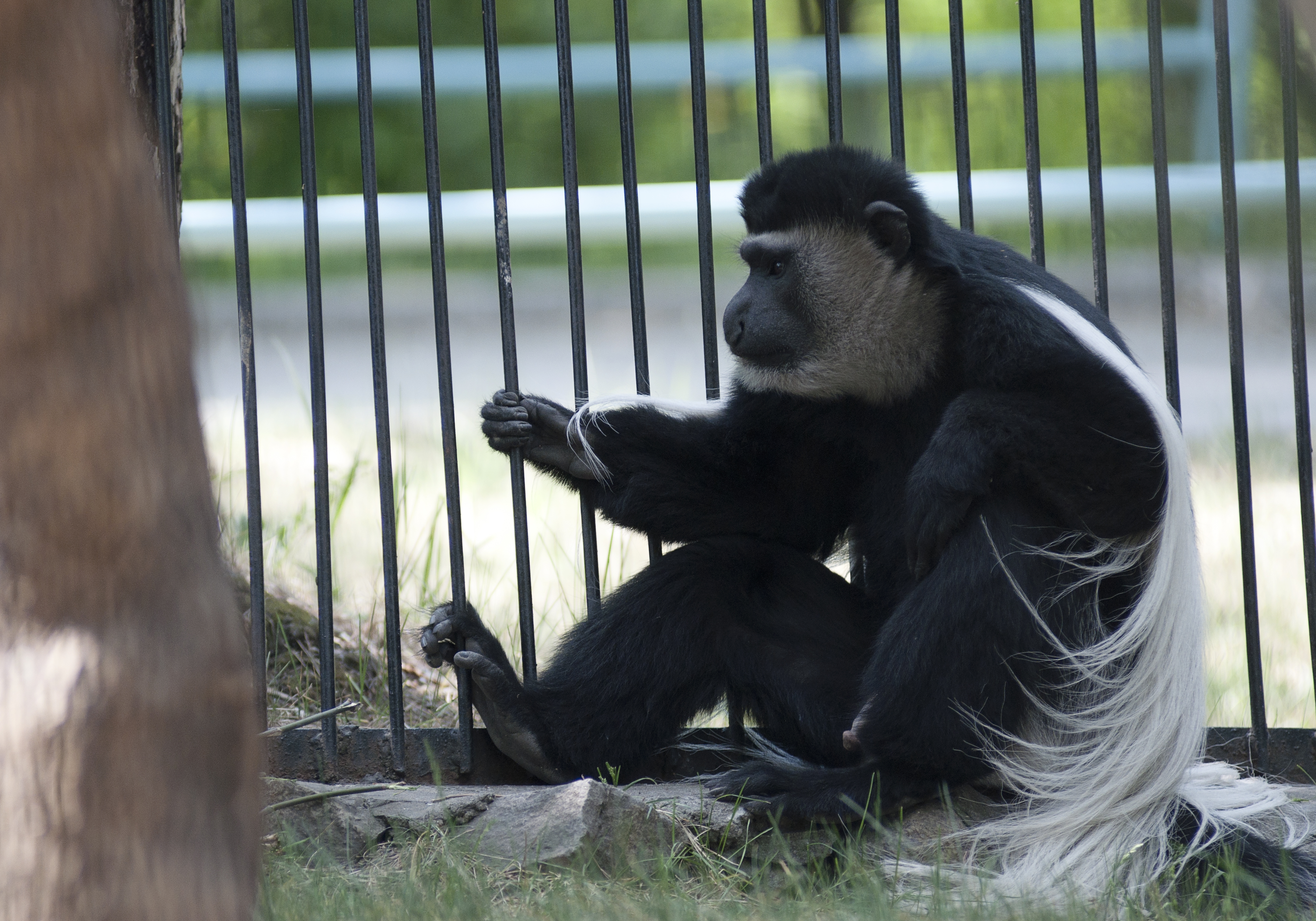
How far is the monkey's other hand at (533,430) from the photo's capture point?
2.47 meters

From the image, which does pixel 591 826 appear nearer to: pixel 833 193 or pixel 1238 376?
pixel 833 193

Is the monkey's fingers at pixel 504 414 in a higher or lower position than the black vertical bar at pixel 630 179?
lower

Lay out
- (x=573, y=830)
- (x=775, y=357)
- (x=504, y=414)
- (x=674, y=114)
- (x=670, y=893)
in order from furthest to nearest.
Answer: (x=674, y=114), (x=504, y=414), (x=775, y=357), (x=573, y=830), (x=670, y=893)

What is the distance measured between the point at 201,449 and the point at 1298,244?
2.19 metres

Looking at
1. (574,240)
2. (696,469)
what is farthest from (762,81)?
(696,469)

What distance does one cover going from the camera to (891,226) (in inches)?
90.9

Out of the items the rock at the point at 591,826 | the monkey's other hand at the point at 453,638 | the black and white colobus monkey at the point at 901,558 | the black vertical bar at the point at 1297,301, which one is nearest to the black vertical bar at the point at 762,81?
the black and white colobus monkey at the point at 901,558

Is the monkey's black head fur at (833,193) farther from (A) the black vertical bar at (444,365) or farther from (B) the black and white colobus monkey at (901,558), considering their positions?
(A) the black vertical bar at (444,365)

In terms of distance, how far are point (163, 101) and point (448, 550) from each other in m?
1.76

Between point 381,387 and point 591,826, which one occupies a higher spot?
point 381,387

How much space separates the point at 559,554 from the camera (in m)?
3.88

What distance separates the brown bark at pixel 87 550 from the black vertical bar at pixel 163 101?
136cm

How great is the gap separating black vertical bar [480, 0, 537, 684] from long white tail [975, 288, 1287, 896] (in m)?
0.95

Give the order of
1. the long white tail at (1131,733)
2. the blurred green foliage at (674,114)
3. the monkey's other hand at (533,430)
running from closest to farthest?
the long white tail at (1131,733) < the monkey's other hand at (533,430) < the blurred green foliage at (674,114)
